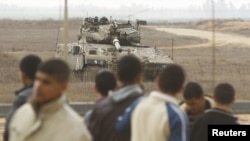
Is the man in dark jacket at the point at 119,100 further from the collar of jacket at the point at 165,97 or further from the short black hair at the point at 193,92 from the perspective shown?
the short black hair at the point at 193,92

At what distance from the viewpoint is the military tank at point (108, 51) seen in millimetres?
20000

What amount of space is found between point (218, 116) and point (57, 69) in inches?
60.5

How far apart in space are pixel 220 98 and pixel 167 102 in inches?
31.3

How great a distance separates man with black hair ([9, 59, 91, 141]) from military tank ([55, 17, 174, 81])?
15342mm

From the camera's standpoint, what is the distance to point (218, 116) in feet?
17.2

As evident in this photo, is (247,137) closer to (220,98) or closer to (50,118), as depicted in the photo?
(220,98)

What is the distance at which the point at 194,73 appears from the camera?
24.4m

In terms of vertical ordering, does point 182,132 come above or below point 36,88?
below

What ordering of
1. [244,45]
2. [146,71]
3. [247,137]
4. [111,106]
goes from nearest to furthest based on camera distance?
[111,106], [247,137], [146,71], [244,45]

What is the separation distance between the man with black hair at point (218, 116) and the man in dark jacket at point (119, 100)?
59cm

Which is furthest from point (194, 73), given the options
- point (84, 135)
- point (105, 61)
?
point (84, 135)

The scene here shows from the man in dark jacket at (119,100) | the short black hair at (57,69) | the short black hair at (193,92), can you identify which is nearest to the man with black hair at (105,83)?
the man in dark jacket at (119,100)

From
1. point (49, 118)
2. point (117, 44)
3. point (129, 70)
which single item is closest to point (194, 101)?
point (129, 70)

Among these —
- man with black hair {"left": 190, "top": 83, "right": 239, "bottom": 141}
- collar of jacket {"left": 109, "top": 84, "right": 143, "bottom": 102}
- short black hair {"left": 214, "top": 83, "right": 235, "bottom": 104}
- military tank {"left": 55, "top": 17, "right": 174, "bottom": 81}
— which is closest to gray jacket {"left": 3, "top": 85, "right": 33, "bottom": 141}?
collar of jacket {"left": 109, "top": 84, "right": 143, "bottom": 102}
